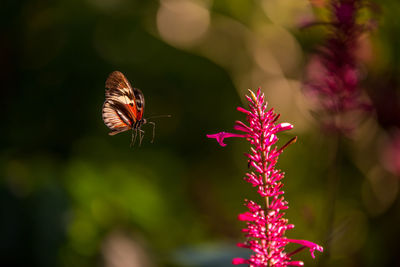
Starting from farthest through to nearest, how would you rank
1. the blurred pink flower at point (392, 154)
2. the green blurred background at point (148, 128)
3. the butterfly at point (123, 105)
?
the green blurred background at point (148, 128) → the blurred pink flower at point (392, 154) → the butterfly at point (123, 105)

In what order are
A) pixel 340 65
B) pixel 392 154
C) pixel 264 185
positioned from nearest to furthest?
pixel 264 185
pixel 340 65
pixel 392 154

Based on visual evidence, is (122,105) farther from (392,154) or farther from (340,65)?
(392,154)

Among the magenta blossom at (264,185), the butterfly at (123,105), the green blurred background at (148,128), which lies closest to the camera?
the magenta blossom at (264,185)

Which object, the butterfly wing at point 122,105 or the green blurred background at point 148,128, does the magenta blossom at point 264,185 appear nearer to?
the butterfly wing at point 122,105

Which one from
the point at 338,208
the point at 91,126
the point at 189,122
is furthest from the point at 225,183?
the point at 91,126

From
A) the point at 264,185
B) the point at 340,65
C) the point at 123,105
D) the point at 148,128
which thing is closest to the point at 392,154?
the point at 340,65

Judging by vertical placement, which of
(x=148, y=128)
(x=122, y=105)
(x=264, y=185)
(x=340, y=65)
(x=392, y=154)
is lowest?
(x=264, y=185)

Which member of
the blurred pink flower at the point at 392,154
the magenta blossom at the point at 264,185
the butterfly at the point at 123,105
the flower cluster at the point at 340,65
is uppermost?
the blurred pink flower at the point at 392,154

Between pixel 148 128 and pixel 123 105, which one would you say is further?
pixel 148 128

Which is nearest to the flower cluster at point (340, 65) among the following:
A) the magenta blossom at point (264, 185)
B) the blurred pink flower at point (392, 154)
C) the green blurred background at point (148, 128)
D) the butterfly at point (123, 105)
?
the butterfly at point (123, 105)

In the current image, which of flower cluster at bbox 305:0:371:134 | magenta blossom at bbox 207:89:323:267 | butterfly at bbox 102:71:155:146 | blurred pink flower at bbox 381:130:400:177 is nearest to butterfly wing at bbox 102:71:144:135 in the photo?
butterfly at bbox 102:71:155:146
